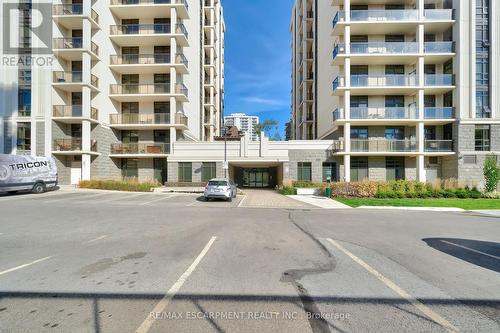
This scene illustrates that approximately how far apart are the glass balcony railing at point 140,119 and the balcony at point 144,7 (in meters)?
12.6

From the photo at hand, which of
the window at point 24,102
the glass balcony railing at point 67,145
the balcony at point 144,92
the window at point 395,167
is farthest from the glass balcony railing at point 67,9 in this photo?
the window at point 395,167

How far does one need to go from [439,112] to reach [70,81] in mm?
41255

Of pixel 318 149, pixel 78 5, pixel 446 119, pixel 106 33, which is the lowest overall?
pixel 318 149

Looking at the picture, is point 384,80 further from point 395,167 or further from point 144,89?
point 144,89

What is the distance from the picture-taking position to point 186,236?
749 cm

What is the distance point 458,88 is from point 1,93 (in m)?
49.2

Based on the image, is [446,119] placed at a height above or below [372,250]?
above

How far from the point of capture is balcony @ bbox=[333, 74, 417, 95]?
25969 mm

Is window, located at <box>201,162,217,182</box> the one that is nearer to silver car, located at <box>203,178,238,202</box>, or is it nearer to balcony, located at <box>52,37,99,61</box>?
silver car, located at <box>203,178,238,202</box>

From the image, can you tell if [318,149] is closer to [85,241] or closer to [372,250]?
[372,250]

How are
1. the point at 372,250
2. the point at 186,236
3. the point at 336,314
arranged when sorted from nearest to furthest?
1. the point at 336,314
2. the point at 372,250
3. the point at 186,236

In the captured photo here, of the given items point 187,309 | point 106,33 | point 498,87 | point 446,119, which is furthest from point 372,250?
point 106,33

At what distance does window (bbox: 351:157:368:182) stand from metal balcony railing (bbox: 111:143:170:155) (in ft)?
72.9

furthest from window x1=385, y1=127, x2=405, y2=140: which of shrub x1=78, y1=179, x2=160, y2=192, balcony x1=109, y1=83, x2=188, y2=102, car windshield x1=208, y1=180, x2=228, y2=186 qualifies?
shrub x1=78, y1=179, x2=160, y2=192
